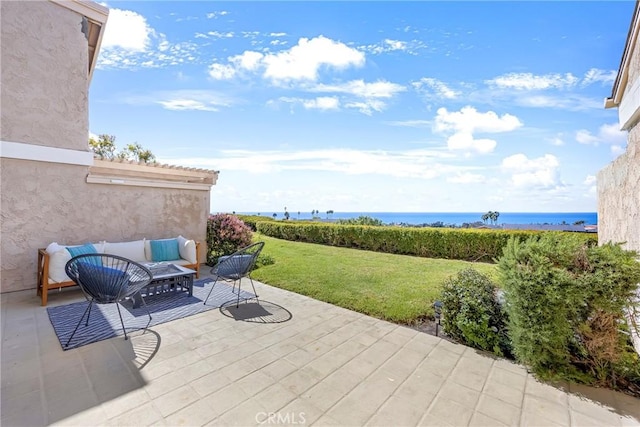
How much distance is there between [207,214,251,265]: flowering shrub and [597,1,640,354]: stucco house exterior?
7.94 m

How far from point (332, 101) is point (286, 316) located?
8.56 m

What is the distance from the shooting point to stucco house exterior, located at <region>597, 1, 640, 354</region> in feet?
10.5

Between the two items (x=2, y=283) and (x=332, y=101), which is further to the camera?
(x=332, y=101)

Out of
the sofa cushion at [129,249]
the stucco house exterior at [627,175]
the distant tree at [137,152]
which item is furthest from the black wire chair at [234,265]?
the distant tree at [137,152]

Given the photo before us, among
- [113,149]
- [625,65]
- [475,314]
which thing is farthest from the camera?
[113,149]

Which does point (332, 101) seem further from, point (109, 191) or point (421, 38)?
point (109, 191)

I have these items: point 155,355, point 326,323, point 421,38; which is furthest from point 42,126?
point 421,38

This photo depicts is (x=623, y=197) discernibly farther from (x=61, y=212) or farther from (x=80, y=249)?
(x=61, y=212)

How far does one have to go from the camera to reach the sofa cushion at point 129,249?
6.28 m

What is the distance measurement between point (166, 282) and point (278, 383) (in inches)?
134

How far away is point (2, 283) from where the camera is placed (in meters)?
5.62

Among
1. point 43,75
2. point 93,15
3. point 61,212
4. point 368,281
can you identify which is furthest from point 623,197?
point 93,15

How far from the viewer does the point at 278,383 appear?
9.15 ft

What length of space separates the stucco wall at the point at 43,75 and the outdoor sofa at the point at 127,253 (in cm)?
229
